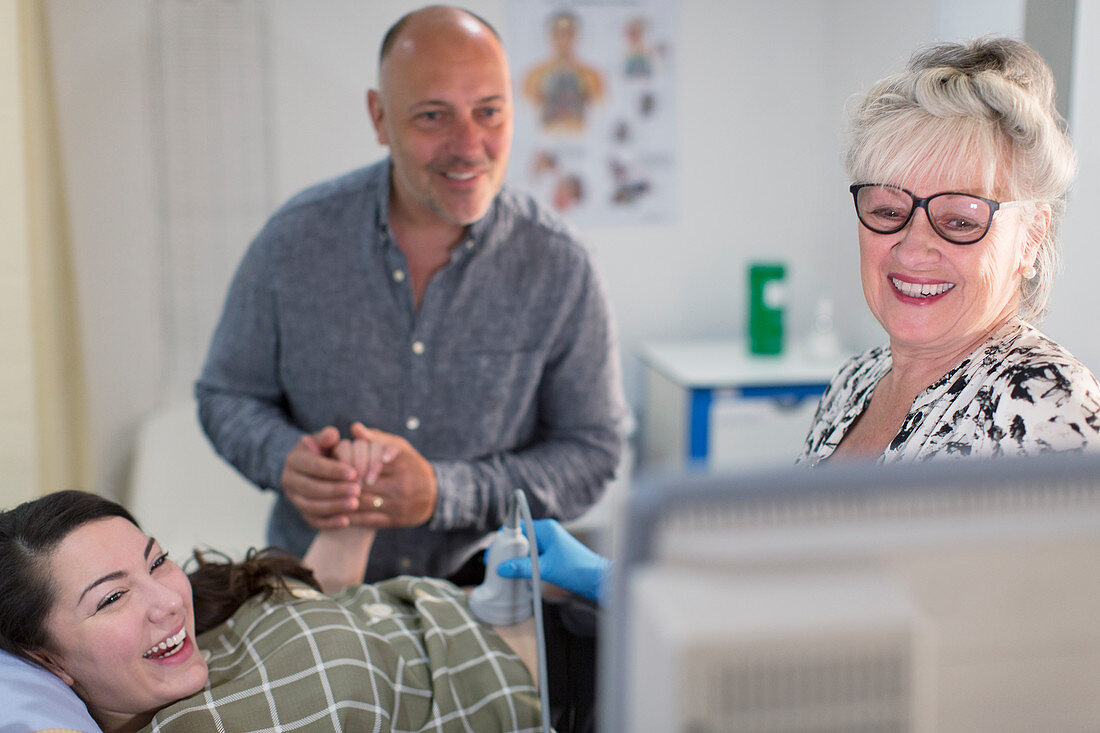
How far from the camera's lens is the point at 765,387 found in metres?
2.81

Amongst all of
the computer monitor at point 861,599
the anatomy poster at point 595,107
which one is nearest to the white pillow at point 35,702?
the computer monitor at point 861,599

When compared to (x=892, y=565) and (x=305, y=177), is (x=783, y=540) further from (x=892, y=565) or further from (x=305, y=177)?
(x=305, y=177)

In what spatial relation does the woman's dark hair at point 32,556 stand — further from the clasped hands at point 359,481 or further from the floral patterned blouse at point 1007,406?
the floral patterned blouse at point 1007,406

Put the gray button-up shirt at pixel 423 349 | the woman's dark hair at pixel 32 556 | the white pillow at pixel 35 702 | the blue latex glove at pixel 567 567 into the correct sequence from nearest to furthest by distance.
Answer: the white pillow at pixel 35 702 → the woman's dark hair at pixel 32 556 → the blue latex glove at pixel 567 567 → the gray button-up shirt at pixel 423 349

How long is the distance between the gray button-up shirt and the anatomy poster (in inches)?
57.2

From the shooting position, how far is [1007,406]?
80cm

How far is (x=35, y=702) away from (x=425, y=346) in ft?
2.95

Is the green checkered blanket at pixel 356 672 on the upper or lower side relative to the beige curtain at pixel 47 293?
lower

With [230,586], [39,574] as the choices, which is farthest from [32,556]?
[230,586]

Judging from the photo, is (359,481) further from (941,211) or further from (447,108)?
(941,211)

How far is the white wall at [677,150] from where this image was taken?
9.08ft

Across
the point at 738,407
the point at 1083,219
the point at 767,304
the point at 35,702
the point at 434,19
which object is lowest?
the point at 738,407

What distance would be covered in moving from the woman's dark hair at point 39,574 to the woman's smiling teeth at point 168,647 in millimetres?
120

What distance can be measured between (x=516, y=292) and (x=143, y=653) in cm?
90
